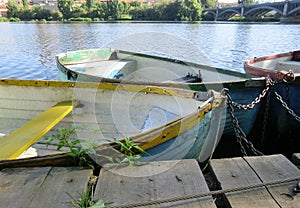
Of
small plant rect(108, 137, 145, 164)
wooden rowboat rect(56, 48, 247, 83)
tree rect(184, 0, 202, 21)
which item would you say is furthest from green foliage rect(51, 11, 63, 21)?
small plant rect(108, 137, 145, 164)

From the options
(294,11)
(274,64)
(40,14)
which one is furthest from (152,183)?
(40,14)

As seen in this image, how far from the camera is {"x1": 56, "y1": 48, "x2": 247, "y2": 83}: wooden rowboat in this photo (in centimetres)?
603

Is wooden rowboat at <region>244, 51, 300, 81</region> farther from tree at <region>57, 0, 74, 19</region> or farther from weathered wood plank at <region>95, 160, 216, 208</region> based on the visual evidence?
tree at <region>57, 0, 74, 19</region>

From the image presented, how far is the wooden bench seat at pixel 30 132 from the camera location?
3.07 meters

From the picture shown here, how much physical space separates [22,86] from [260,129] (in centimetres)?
397

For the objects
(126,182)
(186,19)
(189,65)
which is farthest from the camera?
(186,19)

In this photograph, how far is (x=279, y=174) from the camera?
2.08 m

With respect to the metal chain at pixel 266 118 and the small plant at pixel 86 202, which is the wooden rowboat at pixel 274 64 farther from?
the small plant at pixel 86 202

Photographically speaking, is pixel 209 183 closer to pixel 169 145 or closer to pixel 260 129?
pixel 169 145

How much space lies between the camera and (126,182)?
193 centimetres

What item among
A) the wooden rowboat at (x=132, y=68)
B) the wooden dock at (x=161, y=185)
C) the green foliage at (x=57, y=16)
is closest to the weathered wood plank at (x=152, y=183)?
the wooden dock at (x=161, y=185)

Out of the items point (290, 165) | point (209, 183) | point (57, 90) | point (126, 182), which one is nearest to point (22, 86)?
point (57, 90)

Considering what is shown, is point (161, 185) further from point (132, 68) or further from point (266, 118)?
point (132, 68)

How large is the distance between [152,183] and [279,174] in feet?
3.05
